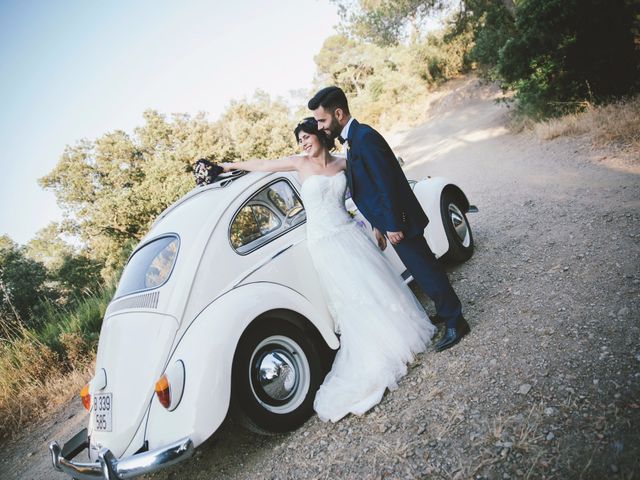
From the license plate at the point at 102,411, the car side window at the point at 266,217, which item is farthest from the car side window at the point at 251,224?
the license plate at the point at 102,411

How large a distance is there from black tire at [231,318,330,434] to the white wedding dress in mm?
154

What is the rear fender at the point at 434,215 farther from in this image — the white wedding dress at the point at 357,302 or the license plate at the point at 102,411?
the license plate at the point at 102,411

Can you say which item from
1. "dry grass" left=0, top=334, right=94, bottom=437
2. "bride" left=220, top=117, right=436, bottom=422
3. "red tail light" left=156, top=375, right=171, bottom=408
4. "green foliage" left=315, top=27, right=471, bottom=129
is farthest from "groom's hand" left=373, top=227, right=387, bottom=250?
"green foliage" left=315, top=27, right=471, bottom=129

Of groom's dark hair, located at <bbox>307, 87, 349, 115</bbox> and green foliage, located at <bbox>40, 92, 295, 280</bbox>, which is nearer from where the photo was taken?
groom's dark hair, located at <bbox>307, 87, 349, 115</bbox>

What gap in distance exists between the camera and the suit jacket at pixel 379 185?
8.82 ft

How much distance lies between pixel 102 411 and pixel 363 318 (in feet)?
6.48

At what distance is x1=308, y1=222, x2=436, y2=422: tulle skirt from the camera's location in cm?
276

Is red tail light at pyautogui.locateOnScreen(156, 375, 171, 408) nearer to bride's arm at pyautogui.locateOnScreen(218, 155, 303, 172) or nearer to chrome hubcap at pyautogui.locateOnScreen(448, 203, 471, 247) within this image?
bride's arm at pyautogui.locateOnScreen(218, 155, 303, 172)

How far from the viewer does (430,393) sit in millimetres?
2533

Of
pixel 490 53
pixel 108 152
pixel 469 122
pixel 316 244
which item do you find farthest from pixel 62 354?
pixel 108 152

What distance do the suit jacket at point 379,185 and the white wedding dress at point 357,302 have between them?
10.7 inches

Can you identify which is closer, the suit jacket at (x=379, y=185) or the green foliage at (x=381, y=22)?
the suit jacket at (x=379, y=185)

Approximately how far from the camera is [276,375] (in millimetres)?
2666

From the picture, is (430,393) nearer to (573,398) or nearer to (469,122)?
(573,398)
